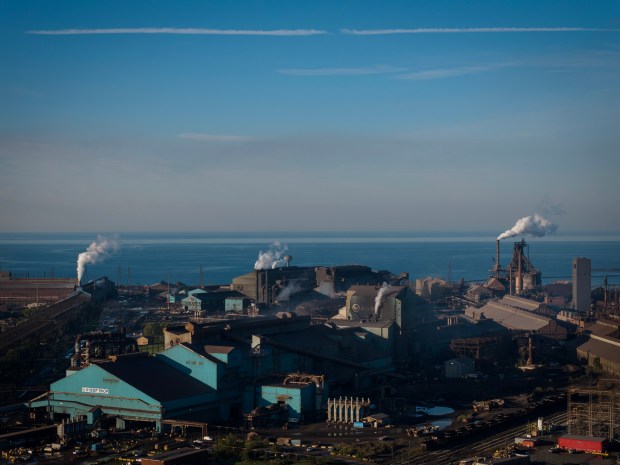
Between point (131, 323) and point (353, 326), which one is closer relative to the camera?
point (353, 326)

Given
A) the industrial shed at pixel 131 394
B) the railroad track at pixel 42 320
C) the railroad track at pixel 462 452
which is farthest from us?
the railroad track at pixel 42 320

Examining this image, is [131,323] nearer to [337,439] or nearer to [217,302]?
[217,302]

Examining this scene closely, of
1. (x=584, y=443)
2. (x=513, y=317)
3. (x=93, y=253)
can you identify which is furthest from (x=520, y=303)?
(x=93, y=253)

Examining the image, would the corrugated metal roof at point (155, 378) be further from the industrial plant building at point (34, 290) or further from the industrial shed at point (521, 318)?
the industrial plant building at point (34, 290)

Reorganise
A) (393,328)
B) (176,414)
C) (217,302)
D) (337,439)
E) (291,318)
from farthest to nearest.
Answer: (217,302) < (393,328) < (291,318) < (176,414) < (337,439)

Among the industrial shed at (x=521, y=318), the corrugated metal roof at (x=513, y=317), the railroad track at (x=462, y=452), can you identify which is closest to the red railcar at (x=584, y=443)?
the railroad track at (x=462, y=452)

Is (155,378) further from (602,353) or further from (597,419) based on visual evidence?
(602,353)

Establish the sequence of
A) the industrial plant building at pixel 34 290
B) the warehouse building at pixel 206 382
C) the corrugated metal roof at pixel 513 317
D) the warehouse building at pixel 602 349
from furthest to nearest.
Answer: the industrial plant building at pixel 34 290
the corrugated metal roof at pixel 513 317
the warehouse building at pixel 602 349
the warehouse building at pixel 206 382

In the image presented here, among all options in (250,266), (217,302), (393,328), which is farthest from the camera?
(250,266)

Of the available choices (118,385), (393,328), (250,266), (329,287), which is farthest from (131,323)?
(250,266)
